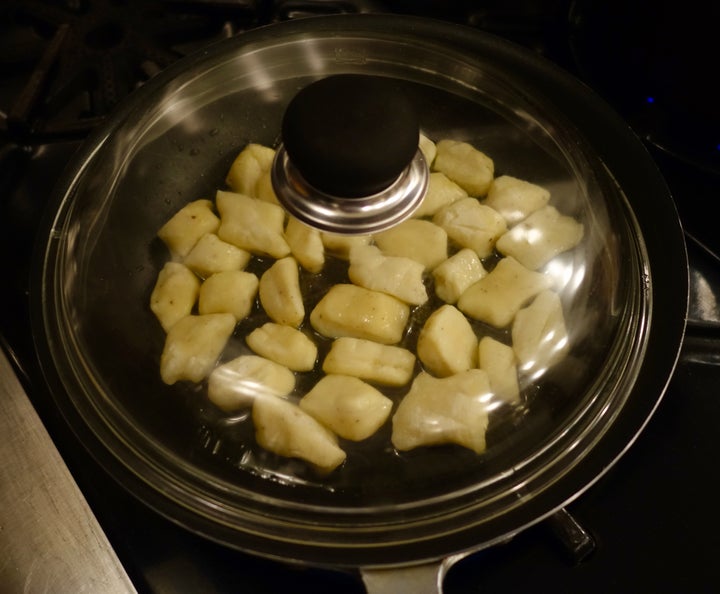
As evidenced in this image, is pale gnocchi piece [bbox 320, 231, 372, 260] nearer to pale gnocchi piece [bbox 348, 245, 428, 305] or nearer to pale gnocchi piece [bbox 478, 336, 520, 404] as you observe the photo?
pale gnocchi piece [bbox 348, 245, 428, 305]

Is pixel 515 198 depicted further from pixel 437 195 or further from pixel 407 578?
pixel 407 578

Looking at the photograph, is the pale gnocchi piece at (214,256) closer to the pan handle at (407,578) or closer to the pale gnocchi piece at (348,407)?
the pale gnocchi piece at (348,407)

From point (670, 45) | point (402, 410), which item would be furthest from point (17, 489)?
point (670, 45)

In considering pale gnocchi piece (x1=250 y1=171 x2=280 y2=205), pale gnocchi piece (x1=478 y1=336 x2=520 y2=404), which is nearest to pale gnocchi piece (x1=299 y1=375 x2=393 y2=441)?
pale gnocchi piece (x1=478 y1=336 x2=520 y2=404)

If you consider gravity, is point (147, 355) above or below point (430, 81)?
below

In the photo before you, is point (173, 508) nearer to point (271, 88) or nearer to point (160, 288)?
point (160, 288)
